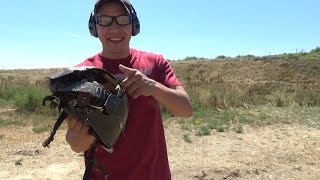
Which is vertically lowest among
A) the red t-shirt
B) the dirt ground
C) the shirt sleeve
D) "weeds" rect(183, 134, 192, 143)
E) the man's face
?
the dirt ground

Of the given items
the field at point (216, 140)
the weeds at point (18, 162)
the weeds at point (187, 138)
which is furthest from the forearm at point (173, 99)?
the weeds at point (187, 138)

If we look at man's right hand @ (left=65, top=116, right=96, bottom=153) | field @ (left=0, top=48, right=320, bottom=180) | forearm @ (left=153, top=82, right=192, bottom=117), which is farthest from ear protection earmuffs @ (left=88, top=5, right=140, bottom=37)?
field @ (left=0, top=48, right=320, bottom=180)

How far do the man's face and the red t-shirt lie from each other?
0.28 ft

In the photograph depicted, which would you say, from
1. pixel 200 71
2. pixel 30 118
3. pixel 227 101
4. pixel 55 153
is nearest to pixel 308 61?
pixel 200 71

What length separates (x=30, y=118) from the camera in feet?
41.8

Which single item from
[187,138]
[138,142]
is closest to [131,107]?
[138,142]

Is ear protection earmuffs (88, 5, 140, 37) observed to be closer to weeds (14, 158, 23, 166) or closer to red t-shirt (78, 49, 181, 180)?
red t-shirt (78, 49, 181, 180)

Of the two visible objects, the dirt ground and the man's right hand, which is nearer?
the man's right hand

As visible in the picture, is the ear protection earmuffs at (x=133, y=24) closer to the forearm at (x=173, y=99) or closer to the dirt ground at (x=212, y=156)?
the forearm at (x=173, y=99)

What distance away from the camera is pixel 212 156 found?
27.1 feet

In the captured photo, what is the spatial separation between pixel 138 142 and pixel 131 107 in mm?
178

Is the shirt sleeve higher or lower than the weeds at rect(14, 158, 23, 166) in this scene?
higher

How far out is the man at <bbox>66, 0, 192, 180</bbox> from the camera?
7.45ft

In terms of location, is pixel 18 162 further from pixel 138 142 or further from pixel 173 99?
pixel 173 99
